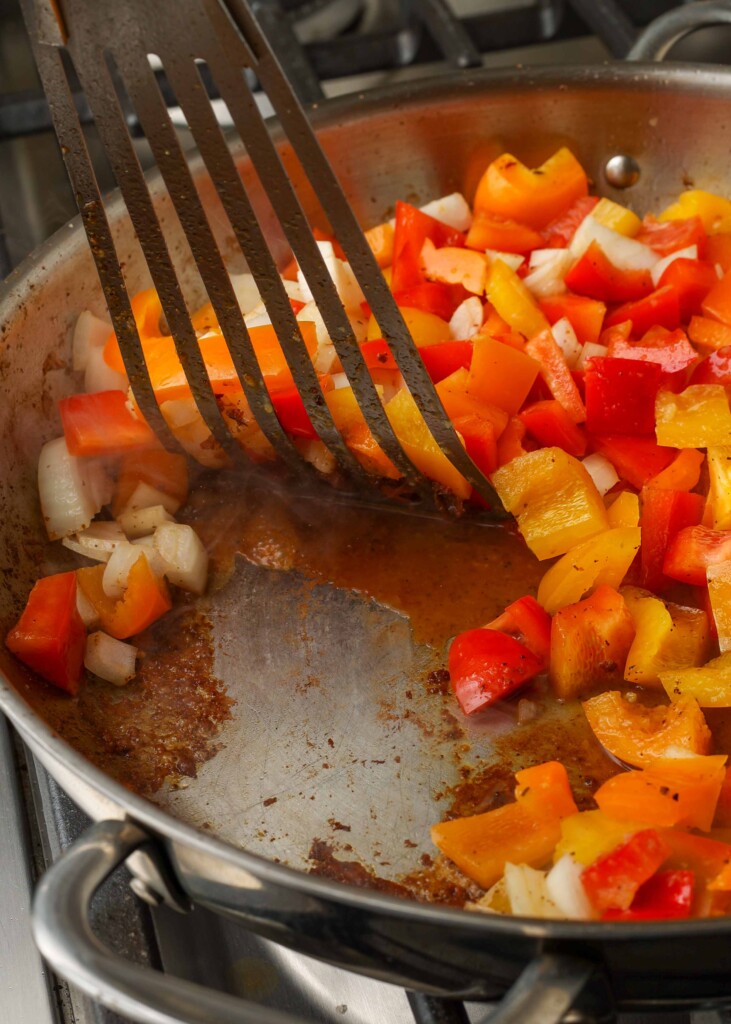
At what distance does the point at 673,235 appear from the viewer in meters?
1.54

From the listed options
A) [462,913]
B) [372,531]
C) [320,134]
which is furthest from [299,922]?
[320,134]

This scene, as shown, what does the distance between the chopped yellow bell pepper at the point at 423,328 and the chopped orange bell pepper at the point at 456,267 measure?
0.08m

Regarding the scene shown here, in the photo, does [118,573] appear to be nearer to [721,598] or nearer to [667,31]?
[721,598]

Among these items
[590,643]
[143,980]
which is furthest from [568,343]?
[143,980]

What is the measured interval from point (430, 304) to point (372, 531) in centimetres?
36

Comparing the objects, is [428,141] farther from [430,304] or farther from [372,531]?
[372,531]

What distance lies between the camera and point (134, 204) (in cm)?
108

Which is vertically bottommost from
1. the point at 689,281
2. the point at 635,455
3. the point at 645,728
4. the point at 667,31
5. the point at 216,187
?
the point at 645,728

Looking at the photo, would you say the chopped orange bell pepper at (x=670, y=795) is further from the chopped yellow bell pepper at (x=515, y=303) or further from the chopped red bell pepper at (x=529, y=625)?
the chopped yellow bell pepper at (x=515, y=303)

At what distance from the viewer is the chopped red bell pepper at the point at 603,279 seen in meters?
1.48

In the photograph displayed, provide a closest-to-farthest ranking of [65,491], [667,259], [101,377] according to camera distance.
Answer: [65,491], [101,377], [667,259]

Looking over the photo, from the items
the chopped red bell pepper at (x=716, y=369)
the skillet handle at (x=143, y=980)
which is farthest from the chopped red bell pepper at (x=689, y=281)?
the skillet handle at (x=143, y=980)

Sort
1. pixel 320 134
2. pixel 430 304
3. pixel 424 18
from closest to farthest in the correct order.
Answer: pixel 430 304
pixel 320 134
pixel 424 18

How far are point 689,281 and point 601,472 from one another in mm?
328
